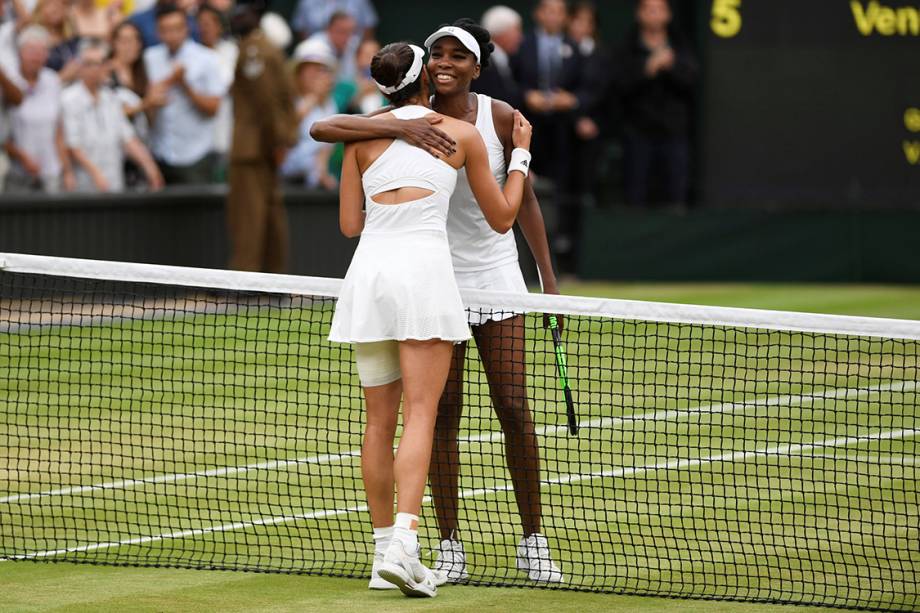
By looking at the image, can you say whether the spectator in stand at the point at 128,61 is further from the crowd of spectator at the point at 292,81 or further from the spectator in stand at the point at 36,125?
the spectator in stand at the point at 36,125

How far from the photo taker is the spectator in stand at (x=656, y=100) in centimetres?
1988

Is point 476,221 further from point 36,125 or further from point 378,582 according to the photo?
point 36,125

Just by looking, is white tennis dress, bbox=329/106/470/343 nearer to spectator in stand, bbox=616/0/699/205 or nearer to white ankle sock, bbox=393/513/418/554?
white ankle sock, bbox=393/513/418/554

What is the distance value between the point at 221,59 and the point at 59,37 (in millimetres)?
1783

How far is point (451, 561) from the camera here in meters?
7.40

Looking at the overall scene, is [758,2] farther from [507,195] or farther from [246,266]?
[507,195]

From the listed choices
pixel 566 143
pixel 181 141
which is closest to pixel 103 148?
pixel 181 141

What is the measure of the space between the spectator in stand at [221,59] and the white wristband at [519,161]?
1096 centimetres

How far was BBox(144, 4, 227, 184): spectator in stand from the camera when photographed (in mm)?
17734

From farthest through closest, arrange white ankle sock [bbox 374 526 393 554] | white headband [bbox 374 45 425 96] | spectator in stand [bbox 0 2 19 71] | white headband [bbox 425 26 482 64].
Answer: spectator in stand [bbox 0 2 19 71] < white headband [bbox 425 26 482 64] < white ankle sock [bbox 374 526 393 554] < white headband [bbox 374 45 425 96]

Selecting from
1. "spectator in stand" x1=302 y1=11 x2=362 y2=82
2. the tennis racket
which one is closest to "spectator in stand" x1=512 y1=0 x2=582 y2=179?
"spectator in stand" x1=302 y1=11 x2=362 y2=82

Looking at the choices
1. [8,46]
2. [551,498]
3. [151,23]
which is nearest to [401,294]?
[551,498]

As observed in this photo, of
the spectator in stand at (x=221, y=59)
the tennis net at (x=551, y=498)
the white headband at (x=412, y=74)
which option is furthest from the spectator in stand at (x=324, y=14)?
the white headband at (x=412, y=74)

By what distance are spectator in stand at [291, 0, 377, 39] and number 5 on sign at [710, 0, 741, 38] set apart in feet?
13.9
